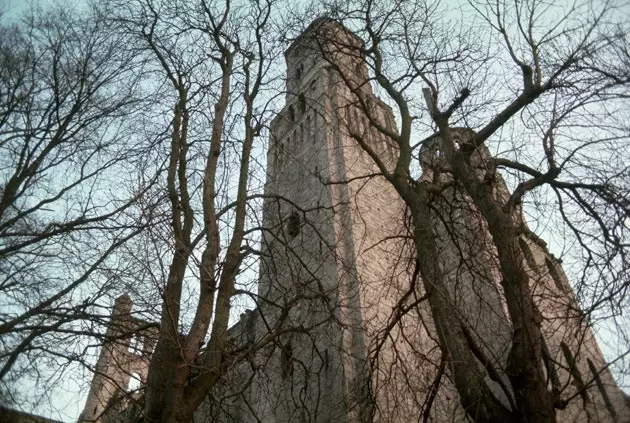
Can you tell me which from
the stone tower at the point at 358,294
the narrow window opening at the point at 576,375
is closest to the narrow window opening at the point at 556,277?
the stone tower at the point at 358,294

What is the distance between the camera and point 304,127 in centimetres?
1830

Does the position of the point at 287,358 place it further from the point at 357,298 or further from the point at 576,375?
the point at 576,375

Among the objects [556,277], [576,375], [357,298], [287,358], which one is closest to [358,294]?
[357,298]

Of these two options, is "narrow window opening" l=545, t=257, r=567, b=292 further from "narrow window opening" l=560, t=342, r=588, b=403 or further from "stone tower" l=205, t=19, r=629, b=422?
"narrow window opening" l=560, t=342, r=588, b=403

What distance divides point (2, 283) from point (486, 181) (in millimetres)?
5197

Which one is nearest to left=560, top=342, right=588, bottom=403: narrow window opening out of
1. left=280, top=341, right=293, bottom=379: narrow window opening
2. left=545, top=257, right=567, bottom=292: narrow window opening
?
left=545, top=257, right=567, bottom=292: narrow window opening

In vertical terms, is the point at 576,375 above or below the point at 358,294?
→ below

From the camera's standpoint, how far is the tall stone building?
5.12m

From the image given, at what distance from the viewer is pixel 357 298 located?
389 inches

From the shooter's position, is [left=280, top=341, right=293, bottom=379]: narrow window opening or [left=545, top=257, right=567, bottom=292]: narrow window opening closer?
[left=545, top=257, right=567, bottom=292]: narrow window opening

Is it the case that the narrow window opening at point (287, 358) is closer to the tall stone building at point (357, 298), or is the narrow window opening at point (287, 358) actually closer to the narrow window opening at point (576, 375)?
the tall stone building at point (357, 298)

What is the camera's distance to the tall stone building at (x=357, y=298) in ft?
16.8

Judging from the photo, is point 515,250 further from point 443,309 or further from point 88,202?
point 88,202

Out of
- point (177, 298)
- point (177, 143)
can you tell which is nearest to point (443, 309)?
point (177, 298)
